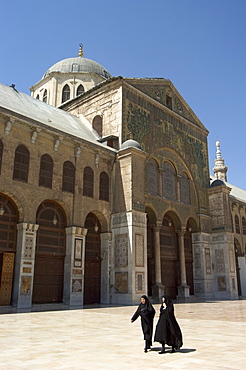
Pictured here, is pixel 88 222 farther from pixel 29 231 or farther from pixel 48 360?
pixel 48 360

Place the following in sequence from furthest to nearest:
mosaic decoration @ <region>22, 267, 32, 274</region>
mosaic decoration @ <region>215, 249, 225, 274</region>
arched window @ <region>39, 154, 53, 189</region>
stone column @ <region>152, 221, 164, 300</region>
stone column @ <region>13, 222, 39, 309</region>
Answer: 1. mosaic decoration @ <region>215, 249, 225, 274</region>
2. stone column @ <region>152, 221, 164, 300</region>
3. arched window @ <region>39, 154, 53, 189</region>
4. mosaic decoration @ <region>22, 267, 32, 274</region>
5. stone column @ <region>13, 222, 39, 309</region>

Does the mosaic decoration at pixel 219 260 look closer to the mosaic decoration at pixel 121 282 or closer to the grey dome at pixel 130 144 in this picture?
the mosaic decoration at pixel 121 282

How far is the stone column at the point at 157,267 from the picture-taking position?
2095 cm

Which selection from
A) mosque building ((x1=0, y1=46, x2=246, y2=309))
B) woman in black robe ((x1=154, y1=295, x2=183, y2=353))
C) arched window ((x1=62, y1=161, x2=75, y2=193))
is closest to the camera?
woman in black robe ((x1=154, y1=295, x2=183, y2=353))

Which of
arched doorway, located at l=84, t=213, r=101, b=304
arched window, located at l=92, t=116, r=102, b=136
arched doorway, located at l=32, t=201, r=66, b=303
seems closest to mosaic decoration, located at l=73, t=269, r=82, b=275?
A: arched doorway, located at l=32, t=201, r=66, b=303

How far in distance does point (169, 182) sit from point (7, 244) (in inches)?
482

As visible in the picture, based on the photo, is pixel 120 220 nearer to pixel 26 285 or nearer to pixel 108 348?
pixel 26 285

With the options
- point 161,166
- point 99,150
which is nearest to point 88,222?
point 99,150

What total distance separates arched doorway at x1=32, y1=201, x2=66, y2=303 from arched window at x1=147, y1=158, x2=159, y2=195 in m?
6.73

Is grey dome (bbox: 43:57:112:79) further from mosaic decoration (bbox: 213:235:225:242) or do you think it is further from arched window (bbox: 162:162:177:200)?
mosaic decoration (bbox: 213:235:225:242)

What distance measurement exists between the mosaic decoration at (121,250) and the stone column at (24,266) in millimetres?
5010

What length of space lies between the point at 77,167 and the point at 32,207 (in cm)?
369

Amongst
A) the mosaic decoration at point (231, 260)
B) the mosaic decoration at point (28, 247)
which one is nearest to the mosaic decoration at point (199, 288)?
the mosaic decoration at point (231, 260)

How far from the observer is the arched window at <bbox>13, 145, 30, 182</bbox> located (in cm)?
1608
